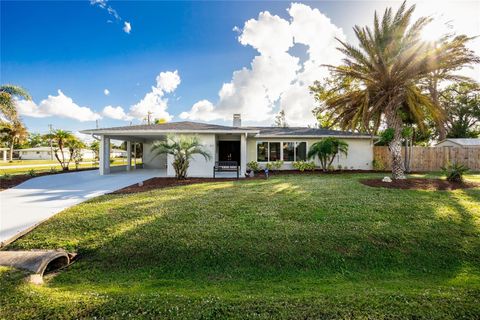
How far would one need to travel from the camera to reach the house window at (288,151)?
53.1 ft

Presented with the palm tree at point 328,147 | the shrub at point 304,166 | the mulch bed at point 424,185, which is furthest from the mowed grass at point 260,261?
the shrub at point 304,166

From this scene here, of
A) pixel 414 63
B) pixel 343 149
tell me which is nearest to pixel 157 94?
pixel 343 149

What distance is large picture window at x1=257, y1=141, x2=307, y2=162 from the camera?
16.2 meters

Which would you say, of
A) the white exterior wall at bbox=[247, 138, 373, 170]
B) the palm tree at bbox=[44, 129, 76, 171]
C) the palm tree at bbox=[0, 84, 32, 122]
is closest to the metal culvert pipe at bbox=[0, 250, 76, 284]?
the palm tree at bbox=[0, 84, 32, 122]

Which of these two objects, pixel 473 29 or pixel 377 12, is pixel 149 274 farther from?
pixel 473 29

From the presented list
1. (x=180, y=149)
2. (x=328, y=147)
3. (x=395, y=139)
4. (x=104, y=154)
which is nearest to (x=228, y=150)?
(x=180, y=149)

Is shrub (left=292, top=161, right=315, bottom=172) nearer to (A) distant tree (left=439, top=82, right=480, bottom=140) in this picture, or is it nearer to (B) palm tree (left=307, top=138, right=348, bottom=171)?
(B) palm tree (left=307, top=138, right=348, bottom=171)

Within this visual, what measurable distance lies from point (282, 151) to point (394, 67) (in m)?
8.26

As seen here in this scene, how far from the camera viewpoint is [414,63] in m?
9.56

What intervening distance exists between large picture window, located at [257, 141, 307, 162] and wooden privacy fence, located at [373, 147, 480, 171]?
19.3 feet

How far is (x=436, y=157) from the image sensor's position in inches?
663

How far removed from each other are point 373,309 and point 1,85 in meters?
18.8

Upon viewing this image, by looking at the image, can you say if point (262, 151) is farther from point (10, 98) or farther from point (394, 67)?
point (10, 98)

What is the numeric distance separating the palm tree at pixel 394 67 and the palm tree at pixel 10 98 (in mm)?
17540
